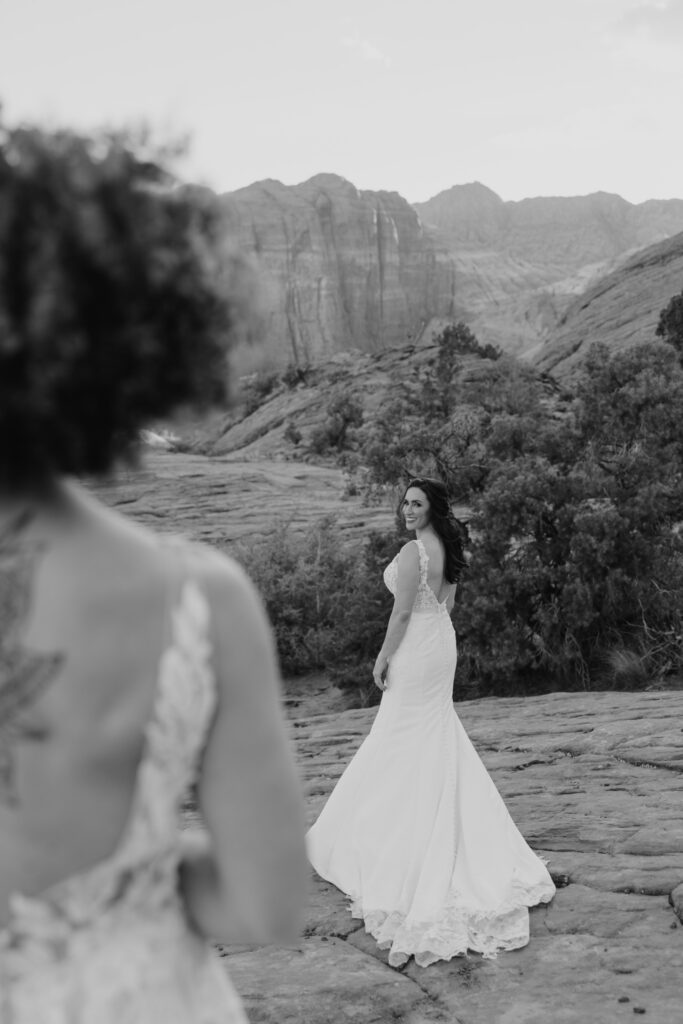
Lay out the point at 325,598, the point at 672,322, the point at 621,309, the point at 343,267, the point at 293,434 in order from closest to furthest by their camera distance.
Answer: the point at 325,598
the point at 672,322
the point at 293,434
the point at 621,309
the point at 343,267

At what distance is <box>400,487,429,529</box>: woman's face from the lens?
18.1 ft

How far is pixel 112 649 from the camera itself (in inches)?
44.7

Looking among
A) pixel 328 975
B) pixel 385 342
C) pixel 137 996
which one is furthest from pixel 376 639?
pixel 385 342

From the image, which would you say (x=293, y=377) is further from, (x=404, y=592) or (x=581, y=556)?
(x=404, y=592)

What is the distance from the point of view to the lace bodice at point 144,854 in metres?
1.16

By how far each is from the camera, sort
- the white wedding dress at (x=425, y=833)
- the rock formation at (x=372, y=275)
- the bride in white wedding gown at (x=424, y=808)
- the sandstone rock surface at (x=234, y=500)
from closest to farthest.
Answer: the white wedding dress at (x=425, y=833) → the bride in white wedding gown at (x=424, y=808) → the sandstone rock surface at (x=234, y=500) → the rock formation at (x=372, y=275)

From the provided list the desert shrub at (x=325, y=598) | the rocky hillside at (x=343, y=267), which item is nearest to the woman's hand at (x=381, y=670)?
the desert shrub at (x=325, y=598)

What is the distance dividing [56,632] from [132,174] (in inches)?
20.3

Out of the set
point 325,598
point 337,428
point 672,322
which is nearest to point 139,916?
point 325,598

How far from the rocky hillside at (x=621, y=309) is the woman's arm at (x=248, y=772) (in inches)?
1173

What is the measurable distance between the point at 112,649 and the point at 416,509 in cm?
445

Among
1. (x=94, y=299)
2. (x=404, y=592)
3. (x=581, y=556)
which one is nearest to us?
(x=94, y=299)

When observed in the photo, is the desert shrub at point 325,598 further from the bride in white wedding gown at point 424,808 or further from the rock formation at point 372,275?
the rock formation at point 372,275

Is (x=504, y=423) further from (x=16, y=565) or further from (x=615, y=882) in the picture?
(x=16, y=565)
